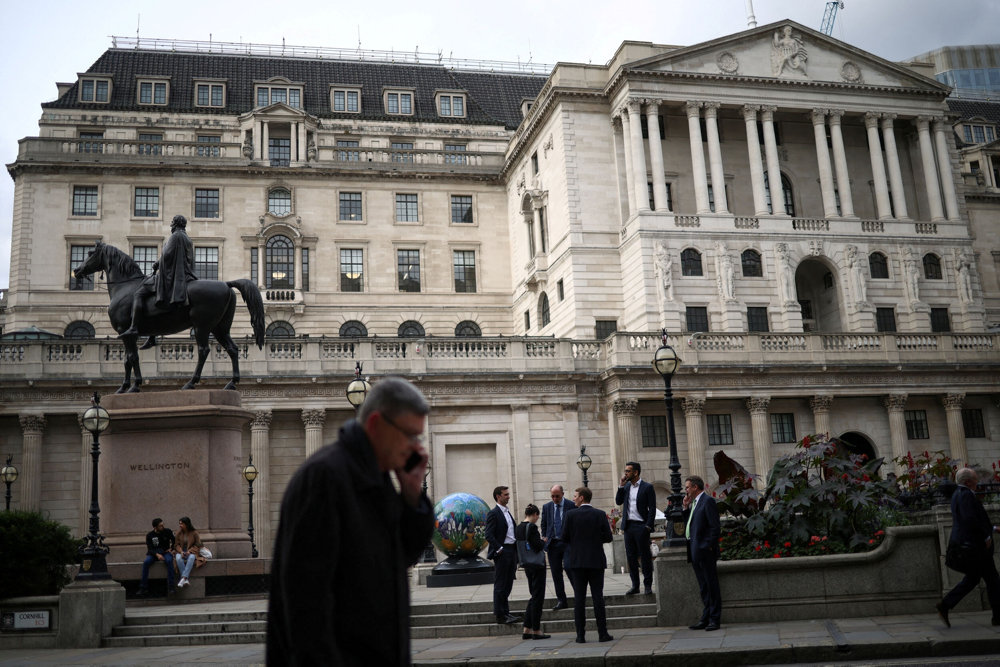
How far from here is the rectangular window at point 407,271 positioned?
56.6 meters

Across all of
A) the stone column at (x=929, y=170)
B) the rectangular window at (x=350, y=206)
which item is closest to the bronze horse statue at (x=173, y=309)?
the rectangular window at (x=350, y=206)

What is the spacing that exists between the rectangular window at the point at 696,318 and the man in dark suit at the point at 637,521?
94.7ft

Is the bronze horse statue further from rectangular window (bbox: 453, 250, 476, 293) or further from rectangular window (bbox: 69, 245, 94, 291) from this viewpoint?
rectangular window (bbox: 453, 250, 476, 293)

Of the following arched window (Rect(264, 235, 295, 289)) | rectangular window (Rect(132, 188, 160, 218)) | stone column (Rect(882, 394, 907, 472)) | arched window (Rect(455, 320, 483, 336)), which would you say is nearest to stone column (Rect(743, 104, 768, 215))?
stone column (Rect(882, 394, 907, 472))

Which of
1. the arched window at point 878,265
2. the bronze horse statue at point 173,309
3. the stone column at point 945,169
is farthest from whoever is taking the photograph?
the stone column at point 945,169

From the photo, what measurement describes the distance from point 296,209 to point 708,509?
44.5 m

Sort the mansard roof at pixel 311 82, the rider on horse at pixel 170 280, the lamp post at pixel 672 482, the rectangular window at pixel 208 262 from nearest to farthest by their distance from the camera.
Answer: the lamp post at pixel 672 482
the rider on horse at pixel 170 280
the rectangular window at pixel 208 262
the mansard roof at pixel 311 82

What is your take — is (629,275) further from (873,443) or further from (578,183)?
(873,443)

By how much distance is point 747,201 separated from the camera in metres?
51.2

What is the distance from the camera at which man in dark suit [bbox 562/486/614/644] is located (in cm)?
1411

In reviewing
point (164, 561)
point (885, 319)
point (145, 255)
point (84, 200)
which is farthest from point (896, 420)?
point (84, 200)

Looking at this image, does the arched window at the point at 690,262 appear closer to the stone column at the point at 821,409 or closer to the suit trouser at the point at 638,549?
the stone column at the point at 821,409

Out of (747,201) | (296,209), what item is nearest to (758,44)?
(747,201)

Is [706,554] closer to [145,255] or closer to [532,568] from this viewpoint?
[532,568]
